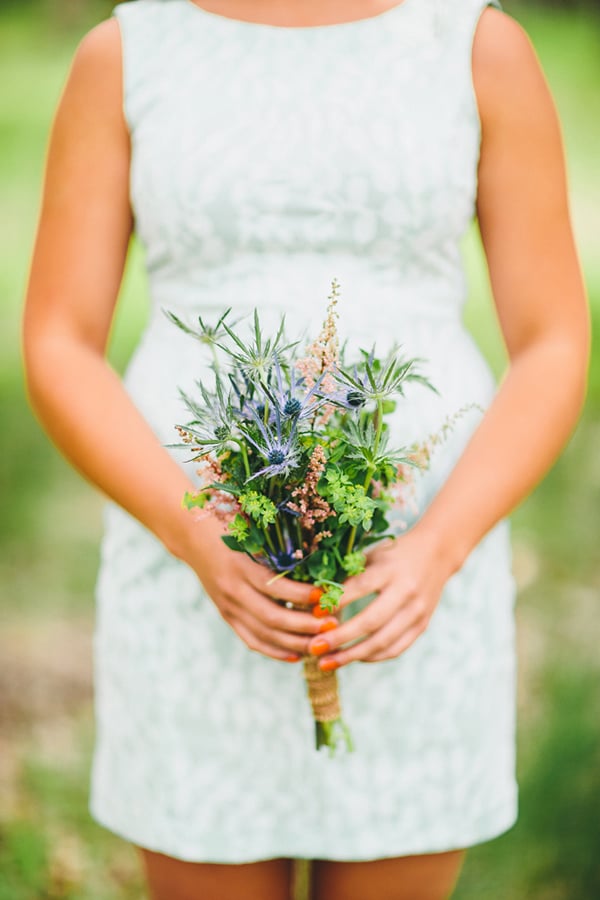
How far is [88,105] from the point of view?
5.24 feet

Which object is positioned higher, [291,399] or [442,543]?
[291,399]

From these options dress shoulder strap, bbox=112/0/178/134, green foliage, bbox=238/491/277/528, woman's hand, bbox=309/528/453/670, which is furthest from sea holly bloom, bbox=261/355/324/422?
dress shoulder strap, bbox=112/0/178/134

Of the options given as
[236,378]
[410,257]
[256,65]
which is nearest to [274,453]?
[236,378]

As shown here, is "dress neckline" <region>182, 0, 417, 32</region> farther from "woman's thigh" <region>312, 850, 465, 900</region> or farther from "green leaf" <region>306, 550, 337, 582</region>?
"woman's thigh" <region>312, 850, 465, 900</region>

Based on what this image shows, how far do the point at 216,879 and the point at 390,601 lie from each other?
0.58 metres

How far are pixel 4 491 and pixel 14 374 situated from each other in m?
1.16

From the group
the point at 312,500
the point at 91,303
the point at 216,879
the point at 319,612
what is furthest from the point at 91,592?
the point at 312,500

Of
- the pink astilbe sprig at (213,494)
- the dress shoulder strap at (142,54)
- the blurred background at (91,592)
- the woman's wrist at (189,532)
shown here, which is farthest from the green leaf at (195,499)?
the blurred background at (91,592)

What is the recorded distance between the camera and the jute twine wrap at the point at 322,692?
1.48 m

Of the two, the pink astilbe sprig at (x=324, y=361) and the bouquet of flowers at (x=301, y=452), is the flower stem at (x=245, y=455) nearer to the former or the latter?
the bouquet of flowers at (x=301, y=452)

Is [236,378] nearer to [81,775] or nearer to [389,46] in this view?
[389,46]

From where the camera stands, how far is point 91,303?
163cm

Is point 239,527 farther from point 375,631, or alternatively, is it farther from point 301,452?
point 375,631

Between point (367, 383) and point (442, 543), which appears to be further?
point (442, 543)
